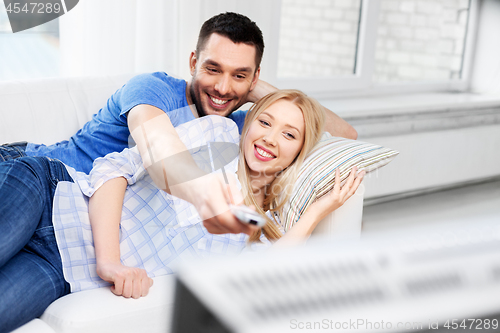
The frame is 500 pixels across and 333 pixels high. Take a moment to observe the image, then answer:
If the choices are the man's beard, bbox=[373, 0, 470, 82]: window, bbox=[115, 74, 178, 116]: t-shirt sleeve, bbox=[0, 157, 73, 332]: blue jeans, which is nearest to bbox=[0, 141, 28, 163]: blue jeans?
bbox=[0, 157, 73, 332]: blue jeans

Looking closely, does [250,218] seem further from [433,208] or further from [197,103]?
[433,208]

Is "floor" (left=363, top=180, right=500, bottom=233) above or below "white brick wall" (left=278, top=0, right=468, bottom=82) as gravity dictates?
below

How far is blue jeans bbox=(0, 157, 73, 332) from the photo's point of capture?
894mm

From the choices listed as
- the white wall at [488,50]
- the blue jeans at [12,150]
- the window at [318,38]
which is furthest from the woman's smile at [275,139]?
the white wall at [488,50]

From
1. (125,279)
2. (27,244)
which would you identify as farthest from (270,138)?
(27,244)

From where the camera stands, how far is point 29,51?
196cm

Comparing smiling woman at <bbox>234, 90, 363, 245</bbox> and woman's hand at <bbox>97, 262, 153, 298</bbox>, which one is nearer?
woman's hand at <bbox>97, 262, 153, 298</bbox>

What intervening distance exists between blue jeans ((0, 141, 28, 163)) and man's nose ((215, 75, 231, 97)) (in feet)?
1.90

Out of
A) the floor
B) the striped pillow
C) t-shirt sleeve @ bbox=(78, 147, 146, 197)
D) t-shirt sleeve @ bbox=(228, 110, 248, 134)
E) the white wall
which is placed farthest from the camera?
the white wall

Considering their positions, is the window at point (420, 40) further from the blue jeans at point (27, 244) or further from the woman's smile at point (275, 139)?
the blue jeans at point (27, 244)

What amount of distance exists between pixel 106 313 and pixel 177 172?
1.02 feet

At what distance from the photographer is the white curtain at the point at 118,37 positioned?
191cm

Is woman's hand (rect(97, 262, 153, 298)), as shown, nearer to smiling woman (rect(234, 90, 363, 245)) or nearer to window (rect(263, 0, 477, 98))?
smiling woman (rect(234, 90, 363, 245))

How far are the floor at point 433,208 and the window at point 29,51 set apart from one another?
1.68m
